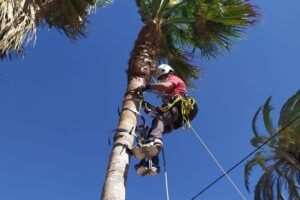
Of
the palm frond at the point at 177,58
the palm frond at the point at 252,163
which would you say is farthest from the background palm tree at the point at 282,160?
the palm frond at the point at 177,58

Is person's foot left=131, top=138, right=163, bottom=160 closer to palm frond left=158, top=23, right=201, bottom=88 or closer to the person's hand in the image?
the person's hand

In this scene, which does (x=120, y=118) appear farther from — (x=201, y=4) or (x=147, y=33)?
(x=201, y=4)

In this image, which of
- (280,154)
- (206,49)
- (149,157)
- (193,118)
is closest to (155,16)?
(206,49)

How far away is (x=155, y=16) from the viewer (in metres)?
8.64

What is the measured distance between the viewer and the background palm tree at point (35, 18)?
27.1ft

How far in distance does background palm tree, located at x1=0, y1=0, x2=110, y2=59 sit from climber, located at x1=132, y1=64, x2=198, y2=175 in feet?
7.79

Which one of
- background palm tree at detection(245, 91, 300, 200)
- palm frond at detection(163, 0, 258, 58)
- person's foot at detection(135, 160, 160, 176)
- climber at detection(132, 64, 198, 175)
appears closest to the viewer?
person's foot at detection(135, 160, 160, 176)

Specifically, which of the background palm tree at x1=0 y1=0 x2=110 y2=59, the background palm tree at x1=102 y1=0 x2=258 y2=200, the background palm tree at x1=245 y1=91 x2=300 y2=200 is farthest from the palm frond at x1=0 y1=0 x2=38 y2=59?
the background palm tree at x1=245 y1=91 x2=300 y2=200

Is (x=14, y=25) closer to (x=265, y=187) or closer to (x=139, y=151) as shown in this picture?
(x=139, y=151)

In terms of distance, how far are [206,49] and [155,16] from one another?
1.54 m

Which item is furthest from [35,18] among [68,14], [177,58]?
[177,58]

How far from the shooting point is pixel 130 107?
22.3 ft

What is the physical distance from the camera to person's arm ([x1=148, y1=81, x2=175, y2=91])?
276 inches

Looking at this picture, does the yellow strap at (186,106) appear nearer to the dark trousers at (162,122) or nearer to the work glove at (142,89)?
the dark trousers at (162,122)
